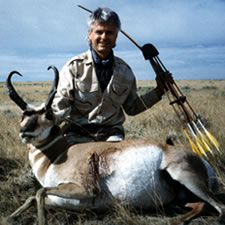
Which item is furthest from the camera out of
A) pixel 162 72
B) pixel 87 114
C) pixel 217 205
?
pixel 162 72

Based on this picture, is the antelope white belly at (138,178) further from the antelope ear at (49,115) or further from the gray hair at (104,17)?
the gray hair at (104,17)

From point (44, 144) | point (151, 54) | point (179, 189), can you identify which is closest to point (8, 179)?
point (44, 144)

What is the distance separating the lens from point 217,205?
2926mm

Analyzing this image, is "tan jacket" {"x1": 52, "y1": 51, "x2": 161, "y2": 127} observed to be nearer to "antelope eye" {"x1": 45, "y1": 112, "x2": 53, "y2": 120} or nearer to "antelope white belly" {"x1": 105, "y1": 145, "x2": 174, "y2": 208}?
"antelope eye" {"x1": 45, "y1": 112, "x2": 53, "y2": 120}

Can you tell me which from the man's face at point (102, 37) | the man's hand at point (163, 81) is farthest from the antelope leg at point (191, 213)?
the man's face at point (102, 37)

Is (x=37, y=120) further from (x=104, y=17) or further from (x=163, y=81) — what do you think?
(x=163, y=81)

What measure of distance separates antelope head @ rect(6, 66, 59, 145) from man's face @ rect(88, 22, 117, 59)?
4.46ft

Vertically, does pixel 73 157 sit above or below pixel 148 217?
above

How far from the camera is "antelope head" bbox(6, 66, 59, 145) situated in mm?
3164

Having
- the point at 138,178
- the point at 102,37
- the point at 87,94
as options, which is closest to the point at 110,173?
the point at 138,178

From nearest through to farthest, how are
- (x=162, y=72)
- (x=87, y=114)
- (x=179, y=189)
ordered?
1. (x=179, y=189)
2. (x=87, y=114)
3. (x=162, y=72)

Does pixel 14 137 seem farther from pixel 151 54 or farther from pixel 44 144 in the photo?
pixel 151 54

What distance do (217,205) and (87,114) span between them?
7.57 ft

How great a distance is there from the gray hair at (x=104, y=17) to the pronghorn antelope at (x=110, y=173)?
1.62m
